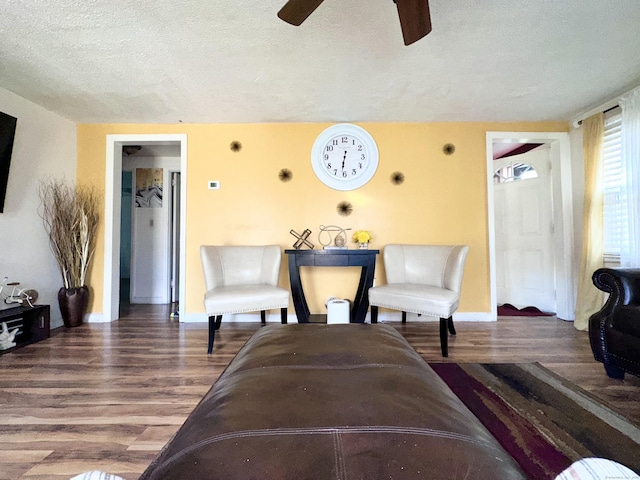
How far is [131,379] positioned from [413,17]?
2.46 metres

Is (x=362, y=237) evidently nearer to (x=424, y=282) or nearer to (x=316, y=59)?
(x=424, y=282)

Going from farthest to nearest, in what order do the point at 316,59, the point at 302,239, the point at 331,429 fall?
the point at 302,239, the point at 316,59, the point at 331,429

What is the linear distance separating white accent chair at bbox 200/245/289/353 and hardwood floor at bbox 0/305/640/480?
1.11 feet

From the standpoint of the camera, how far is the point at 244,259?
9.41 feet

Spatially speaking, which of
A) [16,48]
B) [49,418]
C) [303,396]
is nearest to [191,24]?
[16,48]

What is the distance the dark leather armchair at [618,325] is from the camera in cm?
159

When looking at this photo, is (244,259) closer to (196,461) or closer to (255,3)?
(255,3)

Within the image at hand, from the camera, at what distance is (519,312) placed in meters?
3.53

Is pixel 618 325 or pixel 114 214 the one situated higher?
pixel 114 214

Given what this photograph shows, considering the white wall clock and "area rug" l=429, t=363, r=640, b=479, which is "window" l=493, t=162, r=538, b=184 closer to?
the white wall clock

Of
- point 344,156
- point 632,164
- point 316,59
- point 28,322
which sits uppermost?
point 316,59

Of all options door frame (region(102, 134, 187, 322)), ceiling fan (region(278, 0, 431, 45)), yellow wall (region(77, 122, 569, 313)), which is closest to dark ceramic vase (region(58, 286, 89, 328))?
door frame (region(102, 134, 187, 322))

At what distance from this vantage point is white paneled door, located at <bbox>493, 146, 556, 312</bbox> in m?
3.48

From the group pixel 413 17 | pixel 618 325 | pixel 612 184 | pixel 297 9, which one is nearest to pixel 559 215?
pixel 612 184
